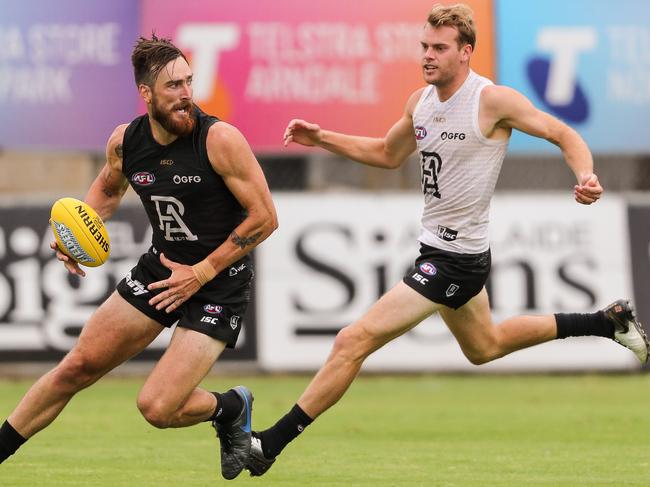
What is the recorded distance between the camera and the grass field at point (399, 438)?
8.94 meters

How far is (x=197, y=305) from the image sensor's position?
8.29 meters

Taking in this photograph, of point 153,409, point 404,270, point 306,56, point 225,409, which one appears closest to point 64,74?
point 306,56

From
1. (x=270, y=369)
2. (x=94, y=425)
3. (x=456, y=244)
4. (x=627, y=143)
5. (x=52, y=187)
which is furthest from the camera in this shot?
(x=52, y=187)

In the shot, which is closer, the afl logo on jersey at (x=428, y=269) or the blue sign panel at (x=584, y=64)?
the afl logo on jersey at (x=428, y=269)

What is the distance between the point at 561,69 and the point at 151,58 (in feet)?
31.6

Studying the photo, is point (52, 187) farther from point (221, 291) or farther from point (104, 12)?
point (221, 291)

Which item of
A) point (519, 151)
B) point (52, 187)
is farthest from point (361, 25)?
point (52, 187)

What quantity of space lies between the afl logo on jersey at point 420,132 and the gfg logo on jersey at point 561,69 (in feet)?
26.4

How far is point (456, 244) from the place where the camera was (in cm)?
895

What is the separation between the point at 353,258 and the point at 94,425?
4.75m

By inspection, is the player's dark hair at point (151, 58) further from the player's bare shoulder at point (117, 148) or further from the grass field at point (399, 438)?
the grass field at point (399, 438)

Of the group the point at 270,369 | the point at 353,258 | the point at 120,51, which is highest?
the point at 120,51

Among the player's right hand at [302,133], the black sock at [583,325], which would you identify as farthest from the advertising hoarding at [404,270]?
the player's right hand at [302,133]

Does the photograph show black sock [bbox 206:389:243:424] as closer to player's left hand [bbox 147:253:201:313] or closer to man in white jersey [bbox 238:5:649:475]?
man in white jersey [bbox 238:5:649:475]
